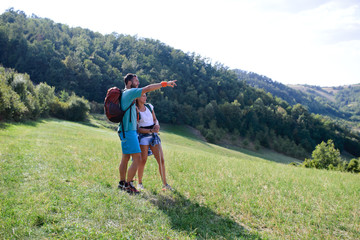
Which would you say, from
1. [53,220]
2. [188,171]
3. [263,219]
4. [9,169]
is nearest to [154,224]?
[53,220]

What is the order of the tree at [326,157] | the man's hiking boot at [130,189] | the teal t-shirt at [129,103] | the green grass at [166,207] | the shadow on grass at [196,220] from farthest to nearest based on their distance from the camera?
the tree at [326,157] < the man's hiking boot at [130,189] < the teal t-shirt at [129,103] < the shadow on grass at [196,220] < the green grass at [166,207]

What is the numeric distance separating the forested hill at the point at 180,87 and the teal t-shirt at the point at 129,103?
216 ft

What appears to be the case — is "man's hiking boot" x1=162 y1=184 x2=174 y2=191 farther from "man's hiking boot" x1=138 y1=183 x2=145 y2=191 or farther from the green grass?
"man's hiking boot" x1=138 y1=183 x2=145 y2=191

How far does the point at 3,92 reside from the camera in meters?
23.3

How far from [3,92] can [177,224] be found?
87.1 ft

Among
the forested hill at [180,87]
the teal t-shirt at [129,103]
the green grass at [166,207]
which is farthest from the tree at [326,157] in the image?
the forested hill at [180,87]

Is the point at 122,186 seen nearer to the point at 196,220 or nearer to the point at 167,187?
the point at 167,187

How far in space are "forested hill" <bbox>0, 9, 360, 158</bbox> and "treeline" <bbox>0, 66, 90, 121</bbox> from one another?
32.9 m

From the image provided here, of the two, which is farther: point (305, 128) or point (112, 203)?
point (305, 128)

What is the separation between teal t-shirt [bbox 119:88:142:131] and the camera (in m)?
5.19

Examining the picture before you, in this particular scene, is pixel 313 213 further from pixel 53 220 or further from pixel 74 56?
pixel 74 56

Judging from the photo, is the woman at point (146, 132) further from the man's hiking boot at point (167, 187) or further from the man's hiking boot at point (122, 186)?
the man's hiking boot at point (122, 186)

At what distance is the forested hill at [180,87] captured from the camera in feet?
282

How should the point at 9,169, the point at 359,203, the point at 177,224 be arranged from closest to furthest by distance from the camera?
1. the point at 177,224
2. the point at 359,203
3. the point at 9,169
